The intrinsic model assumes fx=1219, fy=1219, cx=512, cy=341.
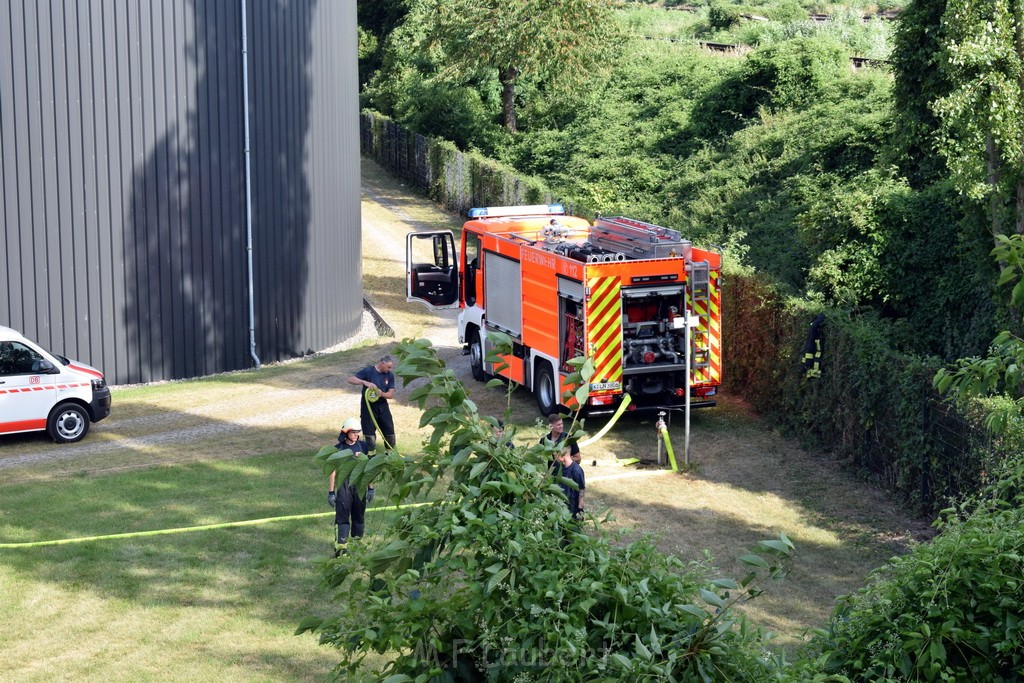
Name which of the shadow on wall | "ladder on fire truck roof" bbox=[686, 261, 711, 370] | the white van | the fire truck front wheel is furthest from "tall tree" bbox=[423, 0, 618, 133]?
the white van

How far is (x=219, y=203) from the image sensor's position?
73.9 feet

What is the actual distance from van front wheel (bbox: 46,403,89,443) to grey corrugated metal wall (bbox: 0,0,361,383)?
11.9ft

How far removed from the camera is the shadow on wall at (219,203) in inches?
859

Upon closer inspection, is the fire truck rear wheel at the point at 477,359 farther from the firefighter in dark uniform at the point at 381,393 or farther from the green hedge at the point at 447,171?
the green hedge at the point at 447,171

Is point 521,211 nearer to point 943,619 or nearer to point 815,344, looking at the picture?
point 815,344

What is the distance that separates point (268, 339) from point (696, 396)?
9480 mm

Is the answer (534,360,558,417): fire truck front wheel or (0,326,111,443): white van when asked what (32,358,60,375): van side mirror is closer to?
(0,326,111,443): white van

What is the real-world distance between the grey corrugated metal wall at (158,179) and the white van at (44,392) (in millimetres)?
3601

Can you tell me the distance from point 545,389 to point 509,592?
14.5m

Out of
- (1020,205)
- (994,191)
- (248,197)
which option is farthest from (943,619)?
(248,197)

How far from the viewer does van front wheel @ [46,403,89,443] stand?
17906mm

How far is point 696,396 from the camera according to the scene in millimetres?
18094

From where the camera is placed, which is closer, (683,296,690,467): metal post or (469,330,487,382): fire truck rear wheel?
(683,296,690,467): metal post

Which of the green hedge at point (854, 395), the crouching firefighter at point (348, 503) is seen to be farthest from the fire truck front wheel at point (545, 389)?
the crouching firefighter at point (348, 503)
